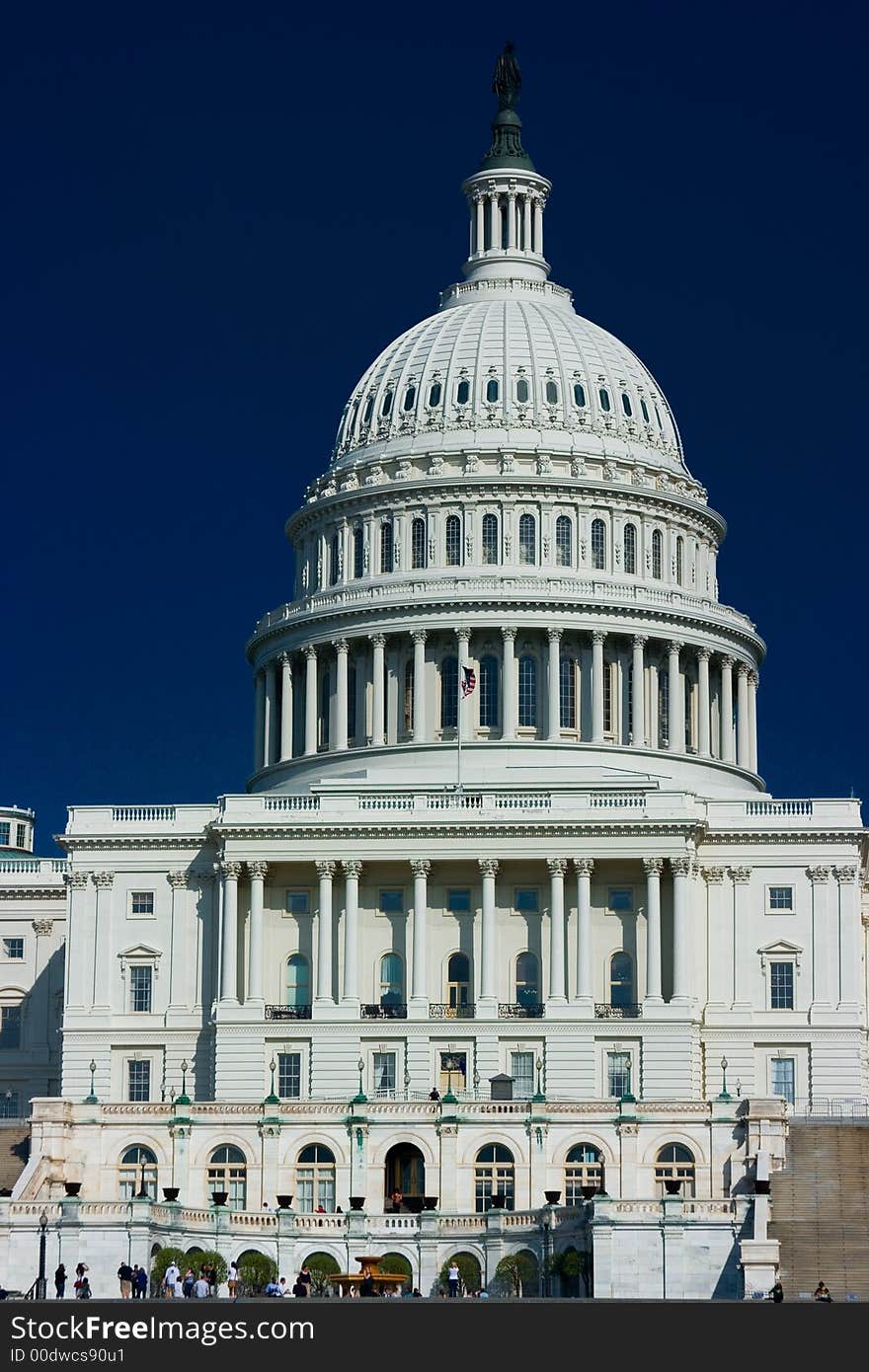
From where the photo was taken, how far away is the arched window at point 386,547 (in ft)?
571

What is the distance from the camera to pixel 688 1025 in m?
145

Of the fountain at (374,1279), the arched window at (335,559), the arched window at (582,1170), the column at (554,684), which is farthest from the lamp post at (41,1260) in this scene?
the arched window at (335,559)

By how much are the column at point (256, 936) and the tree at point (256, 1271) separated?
1379 inches

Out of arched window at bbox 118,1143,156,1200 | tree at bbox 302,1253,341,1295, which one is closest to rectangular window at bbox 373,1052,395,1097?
arched window at bbox 118,1143,156,1200

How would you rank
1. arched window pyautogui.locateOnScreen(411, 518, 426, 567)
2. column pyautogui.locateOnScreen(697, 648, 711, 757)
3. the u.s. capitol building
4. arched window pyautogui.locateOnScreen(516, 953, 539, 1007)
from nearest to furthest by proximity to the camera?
1. the u.s. capitol building
2. arched window pyautogui.locateOnScreen(516, 953, 539, 1007)
3. column pyautogui.locateOnScreen(697, 648, 711, 757)
4. arched window pyautogui.locateOnScreen(411, 518, 426, 567)

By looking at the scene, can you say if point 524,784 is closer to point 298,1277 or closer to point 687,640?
point 687,640

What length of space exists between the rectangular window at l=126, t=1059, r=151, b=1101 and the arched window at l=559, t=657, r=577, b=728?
94.6 ft

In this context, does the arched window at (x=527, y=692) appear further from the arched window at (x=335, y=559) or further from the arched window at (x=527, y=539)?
the arched window at (x=335, y=559)

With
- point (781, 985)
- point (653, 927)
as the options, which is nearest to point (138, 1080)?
point (653, 927)

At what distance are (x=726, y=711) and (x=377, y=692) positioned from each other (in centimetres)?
1861

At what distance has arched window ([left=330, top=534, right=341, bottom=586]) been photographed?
176 meters

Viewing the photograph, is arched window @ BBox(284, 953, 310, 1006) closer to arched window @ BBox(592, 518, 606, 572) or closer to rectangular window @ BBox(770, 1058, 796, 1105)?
rectangular window @ BBox(770, 1058, 796, 1105)
